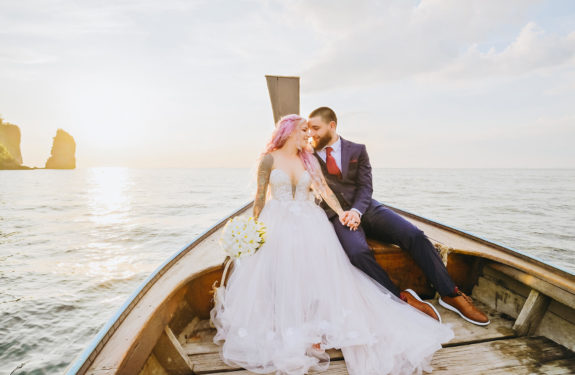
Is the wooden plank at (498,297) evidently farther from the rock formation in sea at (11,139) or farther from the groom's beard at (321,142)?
the rock formation in sea at (11,139)

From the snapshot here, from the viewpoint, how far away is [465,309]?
2.52 m

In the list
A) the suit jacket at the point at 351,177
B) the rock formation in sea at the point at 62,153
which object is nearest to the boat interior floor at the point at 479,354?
Result: the suit jacket at the point at 351,177

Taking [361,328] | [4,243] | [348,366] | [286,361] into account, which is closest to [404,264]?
[361,328]

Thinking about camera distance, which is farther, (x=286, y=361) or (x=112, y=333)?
(x=286, y=361)

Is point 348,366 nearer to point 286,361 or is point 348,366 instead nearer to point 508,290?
point 286,361

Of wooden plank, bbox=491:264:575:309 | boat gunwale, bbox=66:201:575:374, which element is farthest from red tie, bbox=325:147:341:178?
wooden plank, bbox=491:264:575:309

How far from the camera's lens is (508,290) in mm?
2613

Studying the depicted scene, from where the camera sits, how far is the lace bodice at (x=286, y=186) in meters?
2.78

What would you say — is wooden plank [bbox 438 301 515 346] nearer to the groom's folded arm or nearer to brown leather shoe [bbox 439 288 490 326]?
brown leather shoe [bbox 439 288 490 326]

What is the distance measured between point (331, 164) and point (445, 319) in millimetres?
1857

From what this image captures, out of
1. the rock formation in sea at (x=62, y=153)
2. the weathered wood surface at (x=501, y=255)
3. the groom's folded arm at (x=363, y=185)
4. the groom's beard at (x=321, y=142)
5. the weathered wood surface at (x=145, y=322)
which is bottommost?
the weathered wood surface at (x=145, y=322)

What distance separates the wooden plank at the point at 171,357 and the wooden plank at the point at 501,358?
0.71 ft

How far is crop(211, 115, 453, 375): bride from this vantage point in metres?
1.89

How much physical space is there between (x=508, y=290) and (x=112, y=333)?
3.18 metres
